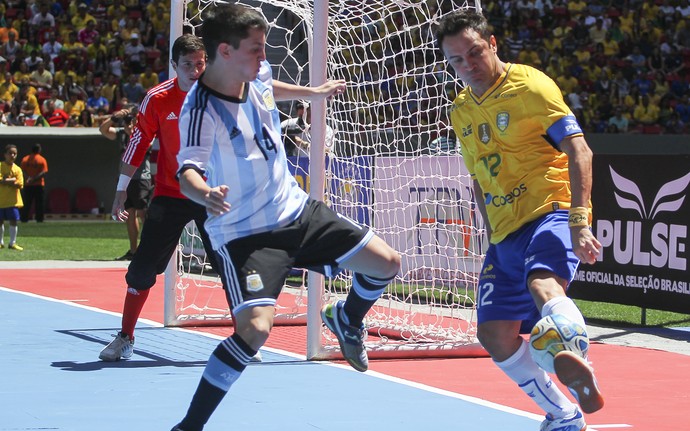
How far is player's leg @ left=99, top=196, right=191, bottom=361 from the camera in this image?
8766 mm

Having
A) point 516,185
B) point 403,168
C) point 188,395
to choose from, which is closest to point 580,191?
point 516,185

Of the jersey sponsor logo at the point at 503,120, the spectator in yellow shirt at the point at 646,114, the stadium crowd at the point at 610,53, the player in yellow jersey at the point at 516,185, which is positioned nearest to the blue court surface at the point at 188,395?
the player in yellow jersey at the point at 516,185

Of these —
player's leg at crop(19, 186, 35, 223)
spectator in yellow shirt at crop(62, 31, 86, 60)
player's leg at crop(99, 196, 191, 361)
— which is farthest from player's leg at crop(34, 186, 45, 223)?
player's leg at crop(99, 196, 191, 361)

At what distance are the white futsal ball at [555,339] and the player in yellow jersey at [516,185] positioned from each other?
1.43 ft

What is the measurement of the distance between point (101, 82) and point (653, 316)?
2267cm

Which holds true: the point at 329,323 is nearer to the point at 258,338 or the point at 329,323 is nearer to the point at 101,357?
the point at 258,338

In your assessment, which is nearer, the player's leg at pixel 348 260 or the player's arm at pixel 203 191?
the player's arm at pixel 203 191

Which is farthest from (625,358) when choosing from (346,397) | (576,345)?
(576,345)

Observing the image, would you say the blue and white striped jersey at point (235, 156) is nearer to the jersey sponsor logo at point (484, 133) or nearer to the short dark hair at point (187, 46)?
the jersey sponsor logo at point (484, 133)

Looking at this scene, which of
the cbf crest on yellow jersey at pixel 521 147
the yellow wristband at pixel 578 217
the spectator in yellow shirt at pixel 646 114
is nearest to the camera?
the yellow wristband at pixel 578 217

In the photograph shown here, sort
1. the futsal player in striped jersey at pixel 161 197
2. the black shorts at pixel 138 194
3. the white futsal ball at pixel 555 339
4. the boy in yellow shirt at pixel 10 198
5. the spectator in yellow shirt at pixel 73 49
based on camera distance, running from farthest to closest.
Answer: the spectator in yellow shirt at pixel 73 49 → the boy in yellow shirt at pixel 10 198 → the black shorts at pixel 138 194 → the futsal player in striped jersey at pixel 161 197 → the white futsal ball at pixel 555 339

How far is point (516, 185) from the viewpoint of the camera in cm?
580

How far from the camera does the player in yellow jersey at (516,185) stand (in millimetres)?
5637

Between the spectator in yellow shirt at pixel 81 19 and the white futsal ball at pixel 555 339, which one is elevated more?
the spectator in yellow shirt at pixel 81 19
